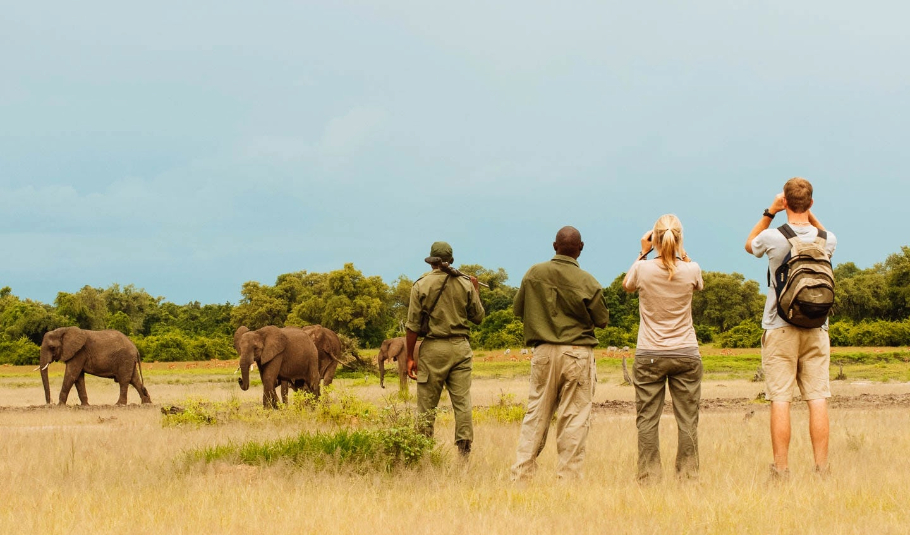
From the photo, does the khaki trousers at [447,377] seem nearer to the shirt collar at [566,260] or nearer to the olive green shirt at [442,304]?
the olive green shirt at [442,304]

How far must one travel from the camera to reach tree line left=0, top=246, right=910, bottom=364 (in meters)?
58.6

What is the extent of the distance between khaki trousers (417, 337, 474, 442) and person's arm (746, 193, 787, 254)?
2929mm

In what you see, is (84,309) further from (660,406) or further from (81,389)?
(660,406)

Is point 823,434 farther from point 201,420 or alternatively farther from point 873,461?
point 201,420

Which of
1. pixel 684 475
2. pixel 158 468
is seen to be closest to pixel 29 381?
pixel 158 468

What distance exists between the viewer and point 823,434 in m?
7.86

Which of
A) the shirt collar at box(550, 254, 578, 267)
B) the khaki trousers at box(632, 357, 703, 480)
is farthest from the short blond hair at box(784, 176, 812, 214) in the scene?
the shirt collar at box(550, 254, 578, 267)

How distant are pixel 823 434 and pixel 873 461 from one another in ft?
6.84

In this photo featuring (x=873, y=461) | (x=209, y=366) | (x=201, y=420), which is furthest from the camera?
(x=209, y=366)

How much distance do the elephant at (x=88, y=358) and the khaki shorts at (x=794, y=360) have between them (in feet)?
59.5

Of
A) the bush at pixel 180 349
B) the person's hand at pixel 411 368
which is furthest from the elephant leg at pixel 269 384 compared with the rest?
the bush at pixel 180 349

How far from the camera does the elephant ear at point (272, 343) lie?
62.7ft

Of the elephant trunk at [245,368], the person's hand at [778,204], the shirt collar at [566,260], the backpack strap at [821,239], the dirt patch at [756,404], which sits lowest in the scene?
the dirt patch at [756,404]

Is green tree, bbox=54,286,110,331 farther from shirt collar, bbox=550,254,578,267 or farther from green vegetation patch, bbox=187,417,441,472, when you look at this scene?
shirt collar, bbox=550,254,578,267
